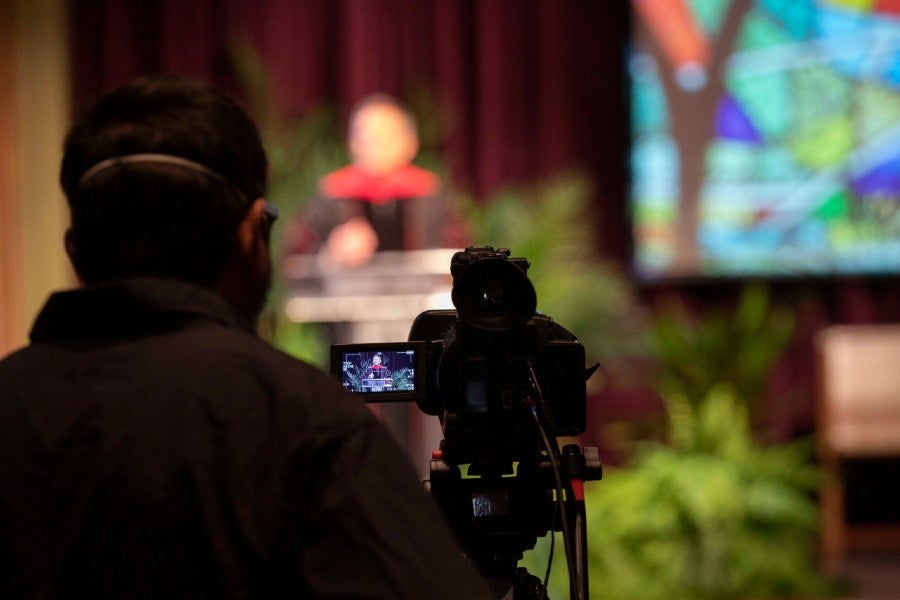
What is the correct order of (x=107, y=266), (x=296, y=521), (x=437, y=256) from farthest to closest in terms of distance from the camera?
(x=437, y=256)
(x=107, y=266)
(x=296, y=521)

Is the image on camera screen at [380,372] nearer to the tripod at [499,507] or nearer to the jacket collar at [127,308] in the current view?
the tripod at [499,507]

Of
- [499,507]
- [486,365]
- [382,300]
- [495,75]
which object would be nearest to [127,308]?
[486,365]

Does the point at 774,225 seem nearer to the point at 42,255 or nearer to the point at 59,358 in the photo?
the point at 42,255

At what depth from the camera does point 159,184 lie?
873mm

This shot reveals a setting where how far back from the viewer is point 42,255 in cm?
457

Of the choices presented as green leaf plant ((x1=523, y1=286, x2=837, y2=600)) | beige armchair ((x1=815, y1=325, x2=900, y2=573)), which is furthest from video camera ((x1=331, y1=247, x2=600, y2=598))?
beige armchair ((x1=815, y1=325, x2=900, y2=573))

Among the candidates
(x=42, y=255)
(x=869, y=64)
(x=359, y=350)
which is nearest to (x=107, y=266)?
(x=359, y=350)

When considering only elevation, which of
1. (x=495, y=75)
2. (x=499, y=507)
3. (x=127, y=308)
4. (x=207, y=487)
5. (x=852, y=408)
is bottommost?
(x=852, y=408)

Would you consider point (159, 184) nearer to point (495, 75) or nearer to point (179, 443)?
point (179, 443)

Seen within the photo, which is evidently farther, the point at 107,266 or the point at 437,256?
the point at 437,256

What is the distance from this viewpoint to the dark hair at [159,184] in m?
0.88

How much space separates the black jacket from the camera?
2.53 feet

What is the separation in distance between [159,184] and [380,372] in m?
0.37

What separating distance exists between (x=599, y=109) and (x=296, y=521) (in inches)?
162
